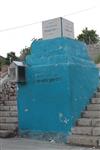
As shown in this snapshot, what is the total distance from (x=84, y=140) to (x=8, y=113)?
3615 millimetres

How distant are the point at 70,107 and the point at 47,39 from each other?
221 centimetres

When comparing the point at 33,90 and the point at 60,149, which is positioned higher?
the point at 33,90

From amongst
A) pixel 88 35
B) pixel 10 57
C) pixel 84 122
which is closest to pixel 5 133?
pixel 84 122

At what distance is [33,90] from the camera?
11164 millimetres

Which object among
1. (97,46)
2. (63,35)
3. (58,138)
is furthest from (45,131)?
(97,46)

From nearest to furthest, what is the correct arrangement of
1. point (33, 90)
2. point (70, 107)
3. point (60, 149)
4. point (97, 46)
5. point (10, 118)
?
point (60, 149), point (70, 107), point (33, 90), point (10, 118), point (97, 46)

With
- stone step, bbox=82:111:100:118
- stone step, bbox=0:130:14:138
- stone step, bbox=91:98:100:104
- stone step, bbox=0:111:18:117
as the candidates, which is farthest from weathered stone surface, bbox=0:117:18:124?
stone step, bbox=91:98:100:104

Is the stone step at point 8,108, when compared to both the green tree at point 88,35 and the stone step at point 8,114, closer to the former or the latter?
the stone step at point 8,114

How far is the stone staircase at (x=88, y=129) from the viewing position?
9.59 m

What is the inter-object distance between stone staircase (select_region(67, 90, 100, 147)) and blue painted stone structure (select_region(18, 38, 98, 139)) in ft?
0.67

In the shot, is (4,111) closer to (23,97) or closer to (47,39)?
(23,97)

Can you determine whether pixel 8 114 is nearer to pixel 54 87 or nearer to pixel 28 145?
pixel 54 87

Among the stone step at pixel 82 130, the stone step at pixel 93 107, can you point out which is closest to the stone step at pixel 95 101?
the stone step at pixel 93 107

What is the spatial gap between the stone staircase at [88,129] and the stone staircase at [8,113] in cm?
212
